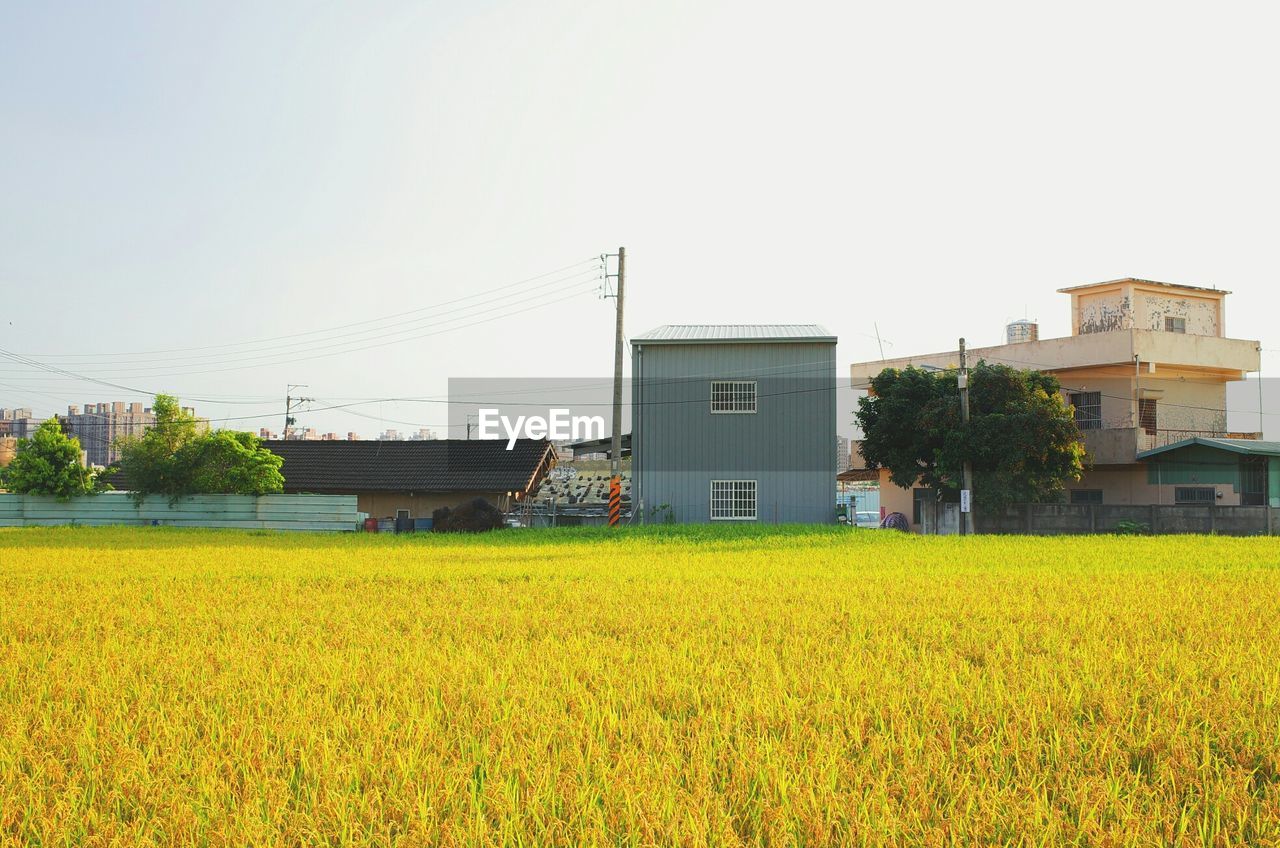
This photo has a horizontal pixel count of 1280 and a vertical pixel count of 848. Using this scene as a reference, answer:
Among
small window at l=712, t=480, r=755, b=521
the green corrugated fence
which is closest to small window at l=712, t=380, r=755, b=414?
small window at l=712, t=480, r=755, b=521

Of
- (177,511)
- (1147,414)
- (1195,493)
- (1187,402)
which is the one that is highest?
(1187,402)

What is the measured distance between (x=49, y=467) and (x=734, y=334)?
1896 cm

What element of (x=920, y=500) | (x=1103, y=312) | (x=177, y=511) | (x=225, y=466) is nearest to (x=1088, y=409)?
(x=1103, y=312)

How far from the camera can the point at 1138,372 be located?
32531mm

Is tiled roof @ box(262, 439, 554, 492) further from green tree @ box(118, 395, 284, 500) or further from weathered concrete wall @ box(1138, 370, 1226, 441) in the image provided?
weathered concrete wall @ box(1138, 370, 1226, 441)

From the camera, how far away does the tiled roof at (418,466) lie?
121 feet

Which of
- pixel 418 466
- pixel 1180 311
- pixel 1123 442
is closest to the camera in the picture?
pixel 1123 442

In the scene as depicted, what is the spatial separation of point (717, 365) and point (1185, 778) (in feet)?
78.2

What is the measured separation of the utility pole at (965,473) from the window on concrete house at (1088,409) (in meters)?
8.09

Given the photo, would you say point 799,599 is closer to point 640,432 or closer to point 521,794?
point 521,794

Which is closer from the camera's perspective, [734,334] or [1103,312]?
[734,334]

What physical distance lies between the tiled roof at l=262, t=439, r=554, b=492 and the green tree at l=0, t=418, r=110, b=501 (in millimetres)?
10651

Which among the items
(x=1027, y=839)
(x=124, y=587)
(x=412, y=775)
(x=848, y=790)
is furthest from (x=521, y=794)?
(x=124, y=587)

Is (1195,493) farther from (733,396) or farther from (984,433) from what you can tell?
(733,396)
